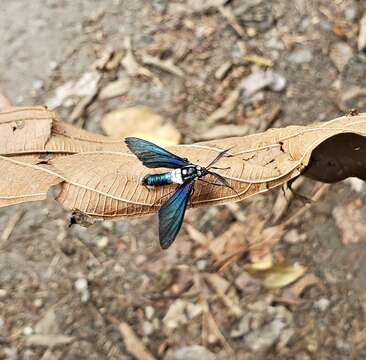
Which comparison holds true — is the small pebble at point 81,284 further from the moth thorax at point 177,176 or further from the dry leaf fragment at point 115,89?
the moth thorax at point 177,176

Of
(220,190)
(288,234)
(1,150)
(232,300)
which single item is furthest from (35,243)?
(220,190)

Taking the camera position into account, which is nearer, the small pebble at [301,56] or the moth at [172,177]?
the moth at [172,177]

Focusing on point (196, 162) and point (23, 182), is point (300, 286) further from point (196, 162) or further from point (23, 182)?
point (23, 182)

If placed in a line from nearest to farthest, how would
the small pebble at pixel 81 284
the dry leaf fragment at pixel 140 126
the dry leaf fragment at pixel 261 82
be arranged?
the small pebble at pixel 81 284 → the dry leaf fragment at pixel 140 126 → the dry leaf fragment at pixel 261 82

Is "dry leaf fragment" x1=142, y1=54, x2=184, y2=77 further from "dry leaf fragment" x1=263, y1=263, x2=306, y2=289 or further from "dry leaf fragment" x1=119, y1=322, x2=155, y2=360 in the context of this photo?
"dry leaf fragment" x1=119, y1=322, x2=155, y2=360

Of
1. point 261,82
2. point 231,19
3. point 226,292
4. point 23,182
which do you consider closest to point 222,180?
point 23,182

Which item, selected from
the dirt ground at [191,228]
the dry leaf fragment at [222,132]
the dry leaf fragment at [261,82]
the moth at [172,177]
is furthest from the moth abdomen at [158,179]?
the dry leaf fragment at [261,82]
